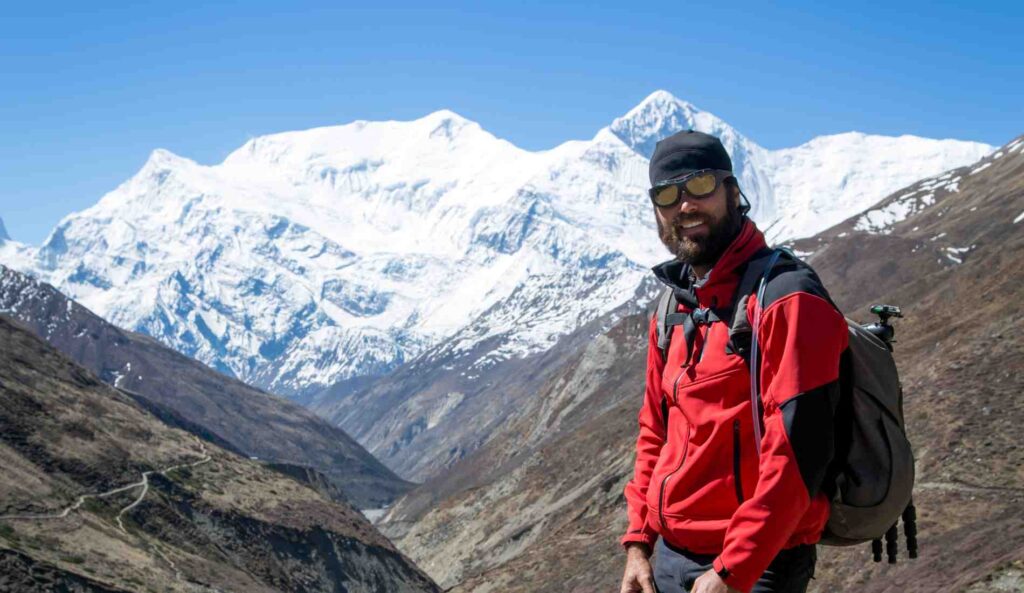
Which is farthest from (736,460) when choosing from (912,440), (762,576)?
(912,440)

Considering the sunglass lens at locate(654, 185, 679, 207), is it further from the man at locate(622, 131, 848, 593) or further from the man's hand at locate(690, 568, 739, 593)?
the man's hand at locate(690, 568, 739, 593)

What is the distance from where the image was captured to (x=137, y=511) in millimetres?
53625

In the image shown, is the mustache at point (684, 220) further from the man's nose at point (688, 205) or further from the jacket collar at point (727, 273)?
the jacket collar at point (727, 273)

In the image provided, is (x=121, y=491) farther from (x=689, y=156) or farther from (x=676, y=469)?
(x=689, y=156)

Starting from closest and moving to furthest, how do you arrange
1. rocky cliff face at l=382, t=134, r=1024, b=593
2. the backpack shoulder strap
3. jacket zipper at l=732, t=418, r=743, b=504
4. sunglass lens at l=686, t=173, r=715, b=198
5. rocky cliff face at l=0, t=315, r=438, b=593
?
jacket zipper at l=732, t=418, r=743, b=504 → sunglass lens at l=686, t=173, r=715, b=198 → the backpack shoulder strap → rocky cliff face at l=382, t=134, r=1024, b=593 → rocky cliff face at l=0, t=315, r=438, b=593

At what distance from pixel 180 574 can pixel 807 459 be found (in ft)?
146

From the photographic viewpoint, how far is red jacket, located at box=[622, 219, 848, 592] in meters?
5.77

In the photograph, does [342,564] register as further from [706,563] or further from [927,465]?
[706,563]

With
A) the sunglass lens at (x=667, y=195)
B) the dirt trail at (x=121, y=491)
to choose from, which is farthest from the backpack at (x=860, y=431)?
the dirt trail at (x=121, y=491)

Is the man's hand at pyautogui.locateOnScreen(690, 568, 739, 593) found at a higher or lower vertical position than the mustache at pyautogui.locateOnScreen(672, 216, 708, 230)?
lower

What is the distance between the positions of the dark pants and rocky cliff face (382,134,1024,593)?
1517cm

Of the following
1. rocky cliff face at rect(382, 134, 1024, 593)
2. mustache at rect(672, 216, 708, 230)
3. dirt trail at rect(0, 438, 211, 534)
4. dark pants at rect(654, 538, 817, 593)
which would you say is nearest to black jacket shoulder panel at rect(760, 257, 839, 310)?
mustache at rect(672, 216, 708, 230)

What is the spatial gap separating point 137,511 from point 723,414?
172 feet

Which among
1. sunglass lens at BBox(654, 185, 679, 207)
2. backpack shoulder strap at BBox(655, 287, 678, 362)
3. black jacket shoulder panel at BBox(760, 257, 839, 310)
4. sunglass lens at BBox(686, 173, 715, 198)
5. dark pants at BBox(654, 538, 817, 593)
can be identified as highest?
sunglass lens at BBox(654, 185, 679, 207)
